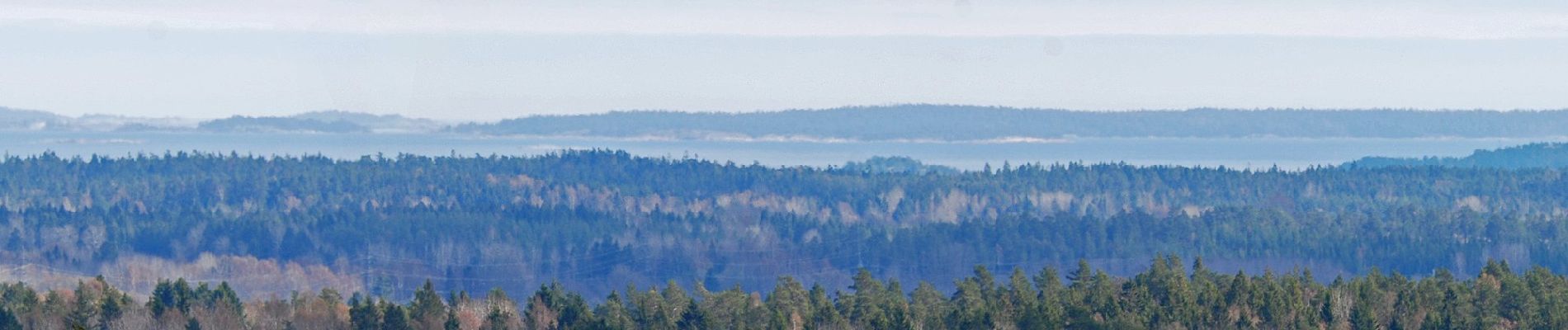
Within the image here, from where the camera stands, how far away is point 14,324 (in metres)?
75.8

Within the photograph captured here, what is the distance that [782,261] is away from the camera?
15038 cm

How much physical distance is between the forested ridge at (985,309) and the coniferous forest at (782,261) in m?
0.13

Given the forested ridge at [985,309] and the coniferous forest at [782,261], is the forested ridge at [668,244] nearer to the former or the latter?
the coniferous forest at [782,261]

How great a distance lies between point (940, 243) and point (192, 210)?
171ft

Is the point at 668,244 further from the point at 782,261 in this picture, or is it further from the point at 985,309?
the point at 985,309

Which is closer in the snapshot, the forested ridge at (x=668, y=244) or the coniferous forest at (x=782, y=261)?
the coniferous forest at (x=782, y=261)

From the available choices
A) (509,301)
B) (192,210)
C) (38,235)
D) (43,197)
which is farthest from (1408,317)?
(43,197)

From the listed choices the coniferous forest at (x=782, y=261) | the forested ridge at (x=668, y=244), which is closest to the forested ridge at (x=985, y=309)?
the coniferous forest at (x=782, y=261)

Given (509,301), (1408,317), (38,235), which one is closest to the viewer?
(1408,317)

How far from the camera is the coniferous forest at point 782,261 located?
7581 centimetres

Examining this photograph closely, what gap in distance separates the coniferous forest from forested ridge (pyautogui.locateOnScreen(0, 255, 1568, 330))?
0.13m

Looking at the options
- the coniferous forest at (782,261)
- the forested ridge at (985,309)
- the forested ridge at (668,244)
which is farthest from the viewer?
the forested ridge at (668,244)

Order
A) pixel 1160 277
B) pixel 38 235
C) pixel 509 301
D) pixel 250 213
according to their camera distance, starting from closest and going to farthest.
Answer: pixel 1160 277 → pixel 509 301 → pixel 38 235 → pixel 250 213

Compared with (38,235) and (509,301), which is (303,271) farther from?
(509,301)
